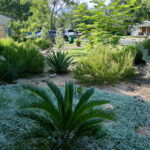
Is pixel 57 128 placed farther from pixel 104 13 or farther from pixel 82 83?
pixel 104 13

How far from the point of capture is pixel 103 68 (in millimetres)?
5930

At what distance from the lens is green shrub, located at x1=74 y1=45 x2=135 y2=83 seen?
592 centimetres

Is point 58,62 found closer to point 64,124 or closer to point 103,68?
point 103,68

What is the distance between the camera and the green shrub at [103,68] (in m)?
5.92

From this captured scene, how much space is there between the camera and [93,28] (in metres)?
9.52

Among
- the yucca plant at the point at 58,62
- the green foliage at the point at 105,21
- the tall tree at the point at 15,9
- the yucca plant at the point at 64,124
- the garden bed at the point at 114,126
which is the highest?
the tall tree at the point at 15,9

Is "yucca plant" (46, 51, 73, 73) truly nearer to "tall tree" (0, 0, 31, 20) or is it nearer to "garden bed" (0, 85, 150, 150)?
"garden bed" (0, 85, 150, 150)

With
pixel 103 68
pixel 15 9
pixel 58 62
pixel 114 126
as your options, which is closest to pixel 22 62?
pixel 58 62

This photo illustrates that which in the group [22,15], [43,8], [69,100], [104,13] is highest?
[22,15]

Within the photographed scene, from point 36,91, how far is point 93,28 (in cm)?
770

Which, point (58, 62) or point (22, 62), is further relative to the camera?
point (58, 62)

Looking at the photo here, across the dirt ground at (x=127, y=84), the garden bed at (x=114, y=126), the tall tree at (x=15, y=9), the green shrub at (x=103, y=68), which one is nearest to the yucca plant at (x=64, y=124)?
the garden bed at (x=114, y=126)

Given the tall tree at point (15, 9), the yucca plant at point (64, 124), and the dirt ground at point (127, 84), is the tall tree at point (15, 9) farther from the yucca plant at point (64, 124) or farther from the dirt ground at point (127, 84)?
the yucca plant at point (64, 124)

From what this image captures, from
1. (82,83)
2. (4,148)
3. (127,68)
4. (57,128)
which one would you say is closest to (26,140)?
(4,148)
